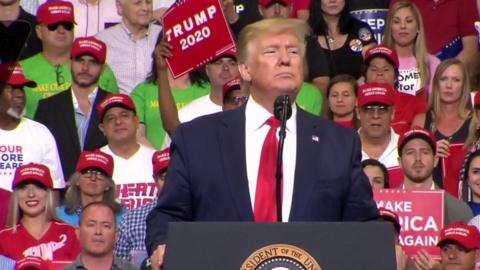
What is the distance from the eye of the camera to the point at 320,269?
4.58 m

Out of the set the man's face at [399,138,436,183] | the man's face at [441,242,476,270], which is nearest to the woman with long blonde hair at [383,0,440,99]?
the man's face at [399,138,436,183]

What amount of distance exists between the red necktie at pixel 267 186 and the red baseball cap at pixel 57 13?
271 inches

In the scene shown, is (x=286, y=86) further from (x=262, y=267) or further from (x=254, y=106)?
(x=262, y=267)

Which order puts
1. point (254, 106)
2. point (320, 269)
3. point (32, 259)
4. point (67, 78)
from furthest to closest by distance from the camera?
point (67, 78) < point (32, 259) < point (254, 106) < point (320, 269)

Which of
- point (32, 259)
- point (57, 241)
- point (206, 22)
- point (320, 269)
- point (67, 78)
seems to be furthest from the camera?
point (67, 78)

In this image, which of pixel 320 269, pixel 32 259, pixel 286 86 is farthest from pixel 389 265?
pixel 32 259

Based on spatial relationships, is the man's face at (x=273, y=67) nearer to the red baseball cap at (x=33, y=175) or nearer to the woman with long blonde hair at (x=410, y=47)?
the red baseball cap at (x=33, y=175)

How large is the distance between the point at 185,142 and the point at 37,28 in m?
7.17

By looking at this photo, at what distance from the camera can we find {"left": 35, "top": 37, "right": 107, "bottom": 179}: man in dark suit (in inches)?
442

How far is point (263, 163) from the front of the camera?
5.30 metres

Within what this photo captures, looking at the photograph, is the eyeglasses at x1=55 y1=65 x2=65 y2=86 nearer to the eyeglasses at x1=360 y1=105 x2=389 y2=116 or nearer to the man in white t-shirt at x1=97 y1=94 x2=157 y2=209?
the man in white t-shirt at x1=97 y1=94 x2=157 y2=209

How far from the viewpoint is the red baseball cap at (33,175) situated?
32.8 feet

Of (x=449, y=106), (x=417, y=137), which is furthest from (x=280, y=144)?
(x=449, y=106)

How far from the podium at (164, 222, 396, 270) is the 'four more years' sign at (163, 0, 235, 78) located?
6.19 m
